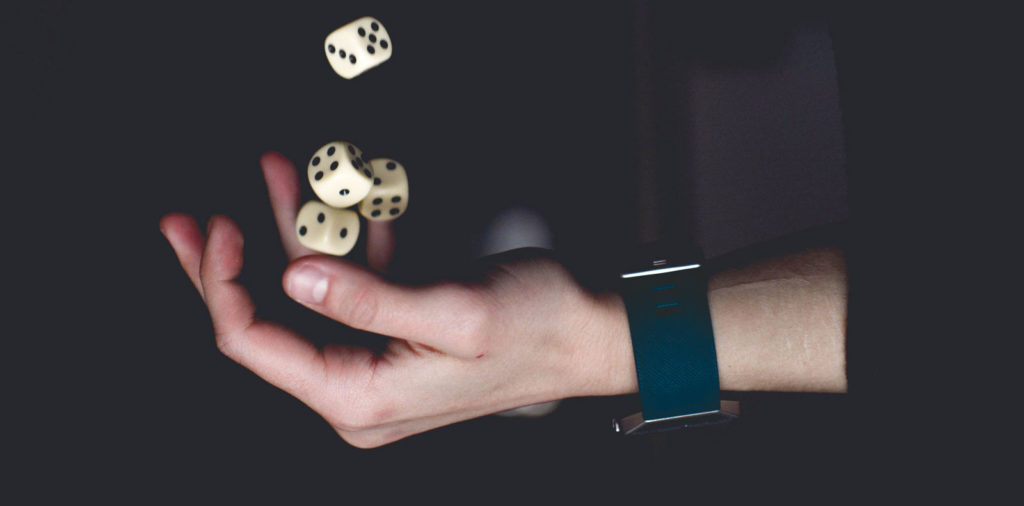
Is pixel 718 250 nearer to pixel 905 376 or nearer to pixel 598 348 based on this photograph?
pixel 598 348

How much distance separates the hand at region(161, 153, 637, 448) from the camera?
0.82 metres

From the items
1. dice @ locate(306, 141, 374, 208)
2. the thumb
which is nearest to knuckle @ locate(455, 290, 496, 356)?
the thumb

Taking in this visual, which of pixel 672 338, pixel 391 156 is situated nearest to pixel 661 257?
pixel 672 338

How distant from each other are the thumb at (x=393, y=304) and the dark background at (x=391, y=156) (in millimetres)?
210

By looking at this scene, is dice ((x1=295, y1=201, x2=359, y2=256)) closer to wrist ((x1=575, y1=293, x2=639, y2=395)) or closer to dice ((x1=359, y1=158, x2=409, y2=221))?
dice ((x1=359, y1=158, x2=409, y2=221))

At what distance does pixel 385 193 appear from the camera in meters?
1.08

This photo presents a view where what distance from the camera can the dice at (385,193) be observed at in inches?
42.5

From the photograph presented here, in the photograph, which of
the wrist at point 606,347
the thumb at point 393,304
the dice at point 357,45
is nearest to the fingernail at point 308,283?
the thumb at point 393,304

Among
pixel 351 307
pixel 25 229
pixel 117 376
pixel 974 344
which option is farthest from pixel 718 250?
pixel 25 229

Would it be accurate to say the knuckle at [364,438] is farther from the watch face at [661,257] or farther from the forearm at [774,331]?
the watch face at [661,257]

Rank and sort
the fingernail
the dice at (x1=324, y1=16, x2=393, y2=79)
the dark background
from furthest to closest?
the dark background, the dice at (x1=324, y1=16, x2=393, y2=79), the fingernail

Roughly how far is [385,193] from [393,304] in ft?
1.07

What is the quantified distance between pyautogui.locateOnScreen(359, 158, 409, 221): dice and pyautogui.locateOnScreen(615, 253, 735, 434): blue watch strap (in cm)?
42

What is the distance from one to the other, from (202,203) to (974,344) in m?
1.42
